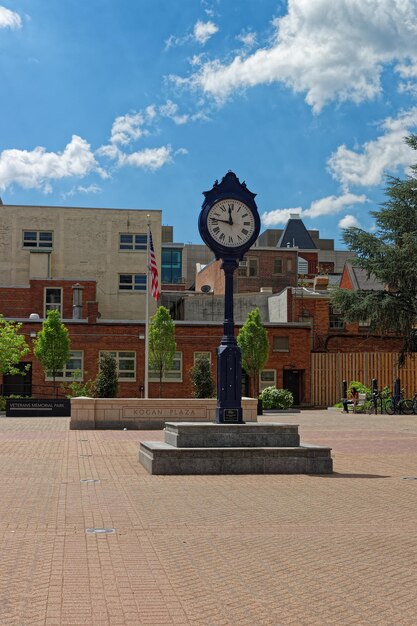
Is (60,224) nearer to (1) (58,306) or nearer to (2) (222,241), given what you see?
(1) (58,306)

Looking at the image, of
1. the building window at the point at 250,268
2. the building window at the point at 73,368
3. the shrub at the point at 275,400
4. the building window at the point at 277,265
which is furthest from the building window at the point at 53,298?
the building window at the point at 277,265

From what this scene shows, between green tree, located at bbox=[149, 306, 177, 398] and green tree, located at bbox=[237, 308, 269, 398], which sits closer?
green tree, located at bbox=[149, 306, 177, 398]

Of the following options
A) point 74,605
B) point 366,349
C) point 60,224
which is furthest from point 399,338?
point 74,605

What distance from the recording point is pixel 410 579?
7.26 m

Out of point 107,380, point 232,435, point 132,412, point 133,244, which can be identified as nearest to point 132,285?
point 133,244

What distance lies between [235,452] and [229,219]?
489 cm

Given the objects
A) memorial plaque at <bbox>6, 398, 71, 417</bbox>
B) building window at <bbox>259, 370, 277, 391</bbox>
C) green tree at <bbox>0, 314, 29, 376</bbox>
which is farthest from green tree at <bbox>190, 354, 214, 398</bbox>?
green tree at <bbox>0, 314, 29, 376</bbox>

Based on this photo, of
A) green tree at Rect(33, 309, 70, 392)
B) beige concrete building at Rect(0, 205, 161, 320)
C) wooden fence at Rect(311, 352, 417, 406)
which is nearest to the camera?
green tree at Rect(33, 309, 70, 392)

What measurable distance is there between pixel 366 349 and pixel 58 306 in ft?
66.9

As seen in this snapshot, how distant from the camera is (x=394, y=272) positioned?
41781 mm

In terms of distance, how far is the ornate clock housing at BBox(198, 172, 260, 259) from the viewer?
16.7 meters

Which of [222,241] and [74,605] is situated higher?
[222,241]

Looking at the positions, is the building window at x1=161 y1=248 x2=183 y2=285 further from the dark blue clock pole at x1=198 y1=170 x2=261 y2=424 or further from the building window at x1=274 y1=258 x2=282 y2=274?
the dark blue clock pole at x1=198 y1=170 x2=261 y2=424

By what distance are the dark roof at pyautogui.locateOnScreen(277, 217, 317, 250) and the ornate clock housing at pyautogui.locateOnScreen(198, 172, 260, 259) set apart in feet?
241
